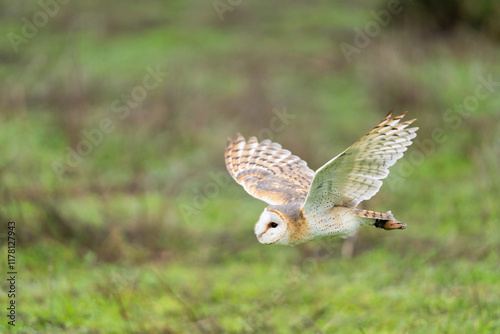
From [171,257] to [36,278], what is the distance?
4.91ft

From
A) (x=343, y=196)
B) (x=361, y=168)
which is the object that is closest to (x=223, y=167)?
(x=343, y=196)

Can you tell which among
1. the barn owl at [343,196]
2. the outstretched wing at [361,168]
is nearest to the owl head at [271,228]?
the barn owl at [343,196]

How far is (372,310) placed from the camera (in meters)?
6.47

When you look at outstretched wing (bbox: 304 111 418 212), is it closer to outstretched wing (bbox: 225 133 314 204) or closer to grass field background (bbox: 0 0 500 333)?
outstretched wing (bbox: 225 133 314 204)

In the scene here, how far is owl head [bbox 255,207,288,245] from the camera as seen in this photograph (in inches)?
161

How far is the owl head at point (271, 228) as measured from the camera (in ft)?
13.4

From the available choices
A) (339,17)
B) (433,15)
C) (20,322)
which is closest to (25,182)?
(20,322)

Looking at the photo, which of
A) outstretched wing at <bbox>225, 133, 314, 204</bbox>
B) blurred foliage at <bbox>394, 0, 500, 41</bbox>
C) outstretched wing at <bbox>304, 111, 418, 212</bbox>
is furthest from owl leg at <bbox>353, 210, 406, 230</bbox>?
blurred foliage at <bbox>394, 0, 500, 41</bbox>

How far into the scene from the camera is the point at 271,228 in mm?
4109

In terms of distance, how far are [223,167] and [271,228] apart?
6.00m

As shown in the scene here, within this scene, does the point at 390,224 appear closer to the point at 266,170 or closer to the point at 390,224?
the point at 390,224

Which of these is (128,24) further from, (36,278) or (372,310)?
(372,310)

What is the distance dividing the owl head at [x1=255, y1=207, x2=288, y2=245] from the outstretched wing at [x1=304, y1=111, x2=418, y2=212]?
19 centimetres

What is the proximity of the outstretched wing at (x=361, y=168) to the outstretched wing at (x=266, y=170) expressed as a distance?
49 centimetres
